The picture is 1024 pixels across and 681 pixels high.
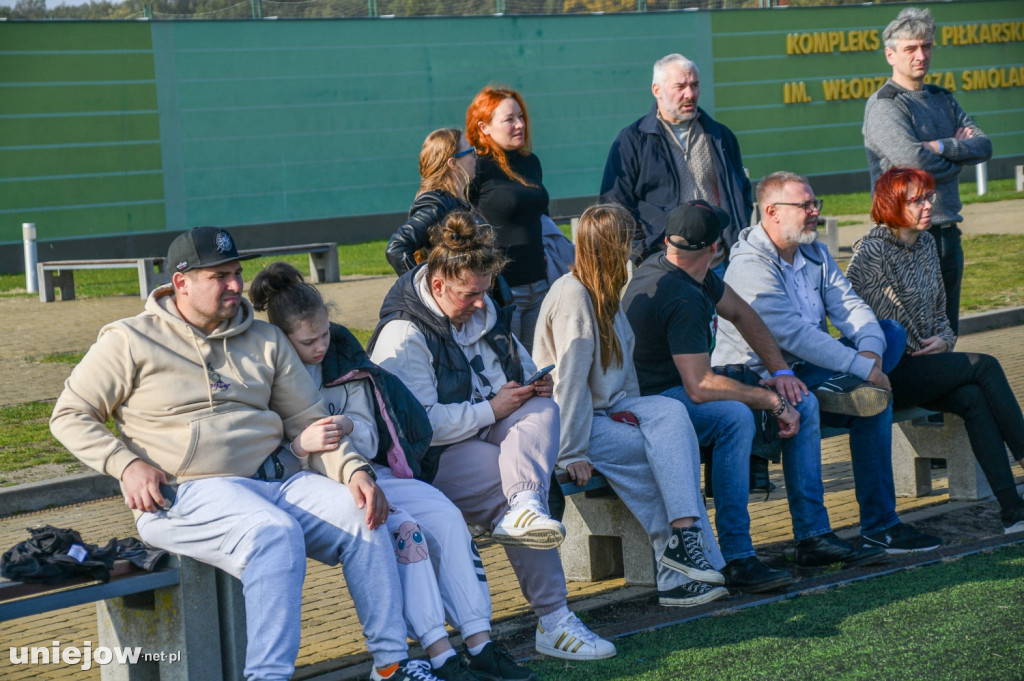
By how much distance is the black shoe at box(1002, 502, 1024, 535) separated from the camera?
548 centimetres

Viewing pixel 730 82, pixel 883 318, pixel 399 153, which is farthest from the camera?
pixel 730 82

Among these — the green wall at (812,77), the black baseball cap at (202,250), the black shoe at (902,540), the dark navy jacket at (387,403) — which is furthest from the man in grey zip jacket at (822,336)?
the green wall at (812,77)

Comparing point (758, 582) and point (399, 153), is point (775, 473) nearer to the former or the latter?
point (758, 582)

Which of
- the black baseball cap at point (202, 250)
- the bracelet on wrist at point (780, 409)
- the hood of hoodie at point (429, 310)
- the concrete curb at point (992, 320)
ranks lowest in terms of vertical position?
the concrete curb at point (992, 320)

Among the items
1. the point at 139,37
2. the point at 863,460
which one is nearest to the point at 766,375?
the point at 863,460

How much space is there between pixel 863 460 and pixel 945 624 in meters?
1.31

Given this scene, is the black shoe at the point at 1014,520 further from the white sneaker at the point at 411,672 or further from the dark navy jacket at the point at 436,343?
the white sneaker at the point at 411,672

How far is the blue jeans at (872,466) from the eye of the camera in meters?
5.47

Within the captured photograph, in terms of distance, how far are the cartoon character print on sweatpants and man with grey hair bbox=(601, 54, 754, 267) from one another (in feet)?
9.28

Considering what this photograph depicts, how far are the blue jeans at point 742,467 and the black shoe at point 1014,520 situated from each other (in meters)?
0.85

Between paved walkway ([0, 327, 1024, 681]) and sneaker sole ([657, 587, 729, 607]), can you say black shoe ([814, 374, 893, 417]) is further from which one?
sneaker sole ([657, 587, 729, 607])

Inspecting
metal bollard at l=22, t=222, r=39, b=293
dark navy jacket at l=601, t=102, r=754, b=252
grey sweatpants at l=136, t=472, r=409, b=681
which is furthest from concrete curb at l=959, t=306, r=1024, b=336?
metal bollard at l=22, t=222, r=39, b=293

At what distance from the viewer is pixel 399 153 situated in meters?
25.0

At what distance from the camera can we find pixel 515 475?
4.45 metres
